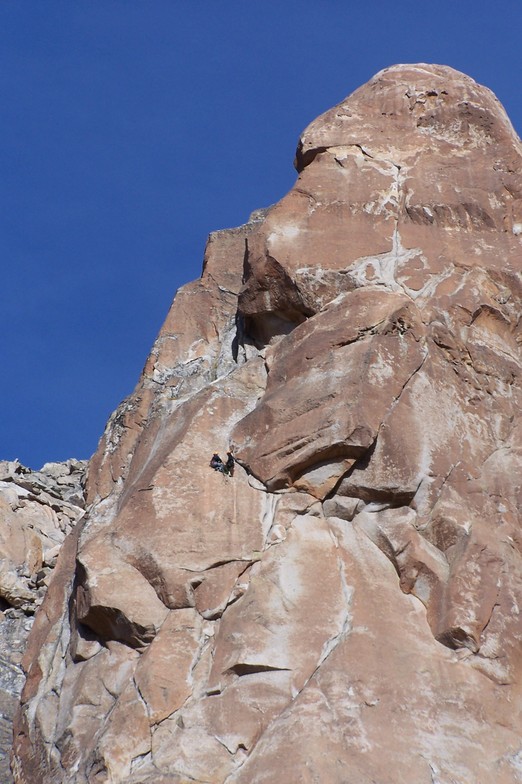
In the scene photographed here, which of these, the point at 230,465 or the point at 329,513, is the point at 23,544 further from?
the point at 329,513

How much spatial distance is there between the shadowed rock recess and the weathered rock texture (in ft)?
3.94

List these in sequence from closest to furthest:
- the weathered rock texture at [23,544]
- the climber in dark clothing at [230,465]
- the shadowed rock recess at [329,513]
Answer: the shadowed rock recess at [329,513] < the climber in dark clothing at [230,465] < the weathered rock texture at [23,544]

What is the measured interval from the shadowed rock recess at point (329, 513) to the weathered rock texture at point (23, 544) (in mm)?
1200

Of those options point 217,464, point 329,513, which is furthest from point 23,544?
point 329,513

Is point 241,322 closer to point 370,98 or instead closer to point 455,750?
point 370,98

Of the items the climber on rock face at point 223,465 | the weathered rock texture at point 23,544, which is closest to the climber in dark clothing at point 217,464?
the climber on rock face at point 223,465

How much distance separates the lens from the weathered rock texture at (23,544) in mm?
16453

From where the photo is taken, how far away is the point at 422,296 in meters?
15.6

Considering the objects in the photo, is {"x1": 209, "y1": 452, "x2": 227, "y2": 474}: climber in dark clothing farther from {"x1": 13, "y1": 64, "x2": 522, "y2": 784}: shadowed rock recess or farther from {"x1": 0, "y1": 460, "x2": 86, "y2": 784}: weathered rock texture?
{"x1": 0, "y1": 460, "x2": 86, "y2": 784}: weathered rock texture

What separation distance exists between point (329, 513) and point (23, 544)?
259 inches

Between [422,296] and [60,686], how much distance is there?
18.9ft

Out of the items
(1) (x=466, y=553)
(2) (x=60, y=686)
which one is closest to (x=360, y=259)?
(1) (x=466, y=553)

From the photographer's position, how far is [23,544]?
19109 mm

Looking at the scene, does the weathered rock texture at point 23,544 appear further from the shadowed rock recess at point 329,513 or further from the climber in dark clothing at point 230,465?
the climber in dark clothing at point 230,465
